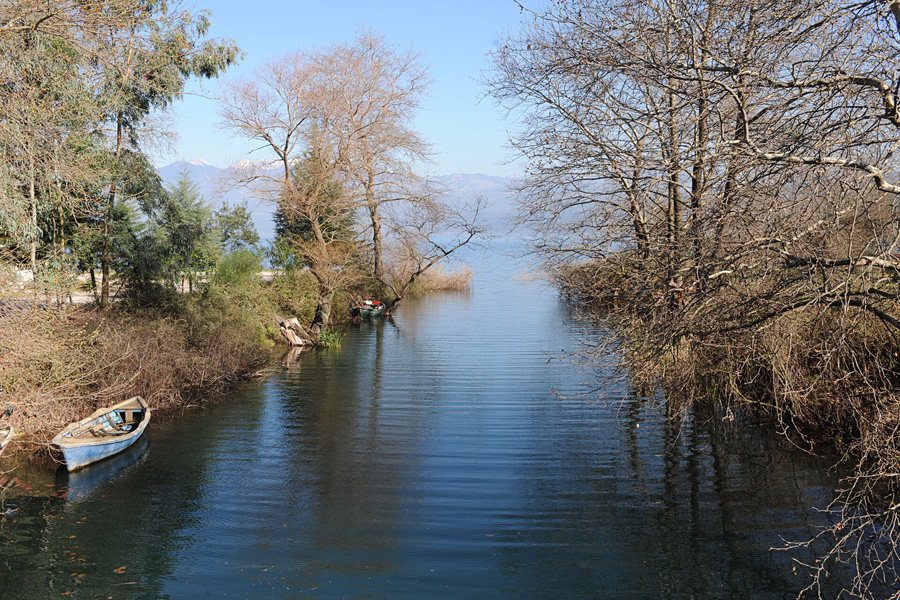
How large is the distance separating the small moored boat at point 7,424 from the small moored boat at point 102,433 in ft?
2.47

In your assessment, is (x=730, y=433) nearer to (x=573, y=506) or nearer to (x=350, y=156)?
(x=573, y=506)

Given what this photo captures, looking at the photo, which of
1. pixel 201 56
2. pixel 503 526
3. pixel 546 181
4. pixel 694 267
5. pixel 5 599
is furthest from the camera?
pixel 201 56

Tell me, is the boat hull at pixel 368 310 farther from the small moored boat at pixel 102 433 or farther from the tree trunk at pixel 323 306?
the small moored boat at pixel 102 433

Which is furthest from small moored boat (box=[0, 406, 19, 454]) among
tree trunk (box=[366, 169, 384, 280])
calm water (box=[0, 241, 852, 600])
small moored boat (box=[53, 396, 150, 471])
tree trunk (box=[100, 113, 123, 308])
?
tree trunk (box=[366, 169, 384, 280])

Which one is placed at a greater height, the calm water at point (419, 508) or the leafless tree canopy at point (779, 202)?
the leafless tree canopy at point (779, 202)

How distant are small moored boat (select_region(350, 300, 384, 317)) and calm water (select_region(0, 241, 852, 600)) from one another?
18.0 metres

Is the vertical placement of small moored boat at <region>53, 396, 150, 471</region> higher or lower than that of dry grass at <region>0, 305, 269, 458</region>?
lower

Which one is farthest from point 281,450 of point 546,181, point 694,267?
point 694,267

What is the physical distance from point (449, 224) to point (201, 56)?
14592mm

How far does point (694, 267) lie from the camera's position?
7523 millimetres

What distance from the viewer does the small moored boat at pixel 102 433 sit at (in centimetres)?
1253

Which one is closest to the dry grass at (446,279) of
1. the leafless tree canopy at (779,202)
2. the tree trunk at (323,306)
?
the tree trunk at (323,306)

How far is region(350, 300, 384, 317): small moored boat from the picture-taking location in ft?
119

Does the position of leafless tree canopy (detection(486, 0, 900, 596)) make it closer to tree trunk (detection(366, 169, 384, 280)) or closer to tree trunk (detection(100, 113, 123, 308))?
tree trunk (detection(100, 113, 123, 308))
